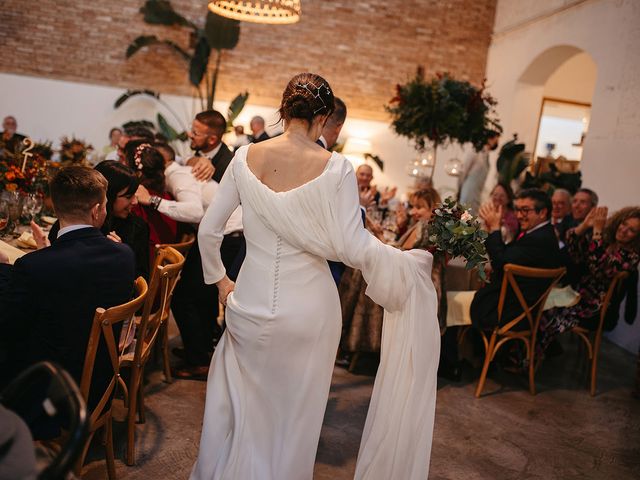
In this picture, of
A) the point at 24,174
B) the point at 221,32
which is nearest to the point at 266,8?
the point at 24,174

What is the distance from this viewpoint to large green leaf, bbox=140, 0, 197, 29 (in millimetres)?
10320

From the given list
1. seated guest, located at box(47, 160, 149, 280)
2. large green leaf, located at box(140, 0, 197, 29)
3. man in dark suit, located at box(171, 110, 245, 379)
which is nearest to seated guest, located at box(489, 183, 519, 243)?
man in dark suit, located at box(171, 110, 245, 379)

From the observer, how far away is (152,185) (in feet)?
13.2

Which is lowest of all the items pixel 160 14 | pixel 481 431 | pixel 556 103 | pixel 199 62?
pixel 481 431

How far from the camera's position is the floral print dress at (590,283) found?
4.64m

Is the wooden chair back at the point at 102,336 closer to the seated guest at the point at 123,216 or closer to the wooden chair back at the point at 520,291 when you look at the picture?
the seated guest at the point at 123,216

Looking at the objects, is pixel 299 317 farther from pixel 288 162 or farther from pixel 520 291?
pixel 520 291

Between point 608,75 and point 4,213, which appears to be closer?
point 4,213

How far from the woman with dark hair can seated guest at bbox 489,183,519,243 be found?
10.1 feet

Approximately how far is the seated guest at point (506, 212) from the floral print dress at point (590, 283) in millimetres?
1138

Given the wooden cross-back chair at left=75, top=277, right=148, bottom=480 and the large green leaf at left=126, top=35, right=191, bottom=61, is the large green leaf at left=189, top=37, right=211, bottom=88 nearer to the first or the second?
the large green leaf at left=126, top=35, right=191, bottom=61

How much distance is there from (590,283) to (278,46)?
7798mm

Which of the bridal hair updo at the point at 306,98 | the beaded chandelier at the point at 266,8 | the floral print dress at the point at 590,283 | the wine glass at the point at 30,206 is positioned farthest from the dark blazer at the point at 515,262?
the wine glass at the point at 30,206

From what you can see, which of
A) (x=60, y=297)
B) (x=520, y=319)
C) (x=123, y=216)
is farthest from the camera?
(x=520, y=319)
